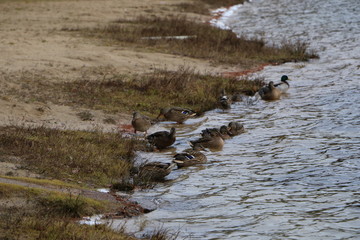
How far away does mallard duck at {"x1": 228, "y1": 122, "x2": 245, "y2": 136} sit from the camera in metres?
14.8

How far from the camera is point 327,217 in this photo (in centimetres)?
950

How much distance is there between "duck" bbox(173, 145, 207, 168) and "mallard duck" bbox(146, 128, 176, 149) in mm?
820

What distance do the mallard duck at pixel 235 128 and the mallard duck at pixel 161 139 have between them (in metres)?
1.74

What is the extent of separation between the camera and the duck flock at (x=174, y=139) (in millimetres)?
11375

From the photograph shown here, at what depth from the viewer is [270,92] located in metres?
19.0

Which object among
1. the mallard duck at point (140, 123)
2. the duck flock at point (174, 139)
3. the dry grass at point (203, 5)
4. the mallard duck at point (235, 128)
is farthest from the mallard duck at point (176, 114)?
the dry grass at point (203, 5)

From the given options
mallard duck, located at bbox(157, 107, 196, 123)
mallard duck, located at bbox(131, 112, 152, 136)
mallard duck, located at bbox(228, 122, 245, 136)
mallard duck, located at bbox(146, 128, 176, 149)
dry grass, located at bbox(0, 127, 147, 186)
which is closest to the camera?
dry grass, located at bbox(0, 127, 147, 186)

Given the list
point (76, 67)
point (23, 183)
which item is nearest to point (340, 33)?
point (76, 67)

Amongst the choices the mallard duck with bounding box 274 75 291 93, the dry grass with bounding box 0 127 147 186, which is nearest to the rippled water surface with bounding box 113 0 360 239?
the mallard duck with bounding box 274 75 291 93

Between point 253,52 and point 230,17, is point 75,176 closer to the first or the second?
point 253,52

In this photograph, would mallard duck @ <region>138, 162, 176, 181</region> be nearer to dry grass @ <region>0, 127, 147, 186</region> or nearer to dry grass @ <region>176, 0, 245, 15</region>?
dry grass @ <region>0, 127, 147, 186</region>

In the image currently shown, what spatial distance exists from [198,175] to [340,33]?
23631mm

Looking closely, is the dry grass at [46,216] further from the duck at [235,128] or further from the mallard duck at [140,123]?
the duck at [235,128]

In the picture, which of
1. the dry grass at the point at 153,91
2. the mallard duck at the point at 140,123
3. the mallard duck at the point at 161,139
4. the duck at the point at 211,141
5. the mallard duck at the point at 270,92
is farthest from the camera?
the mallard duck at the point at 270,92
